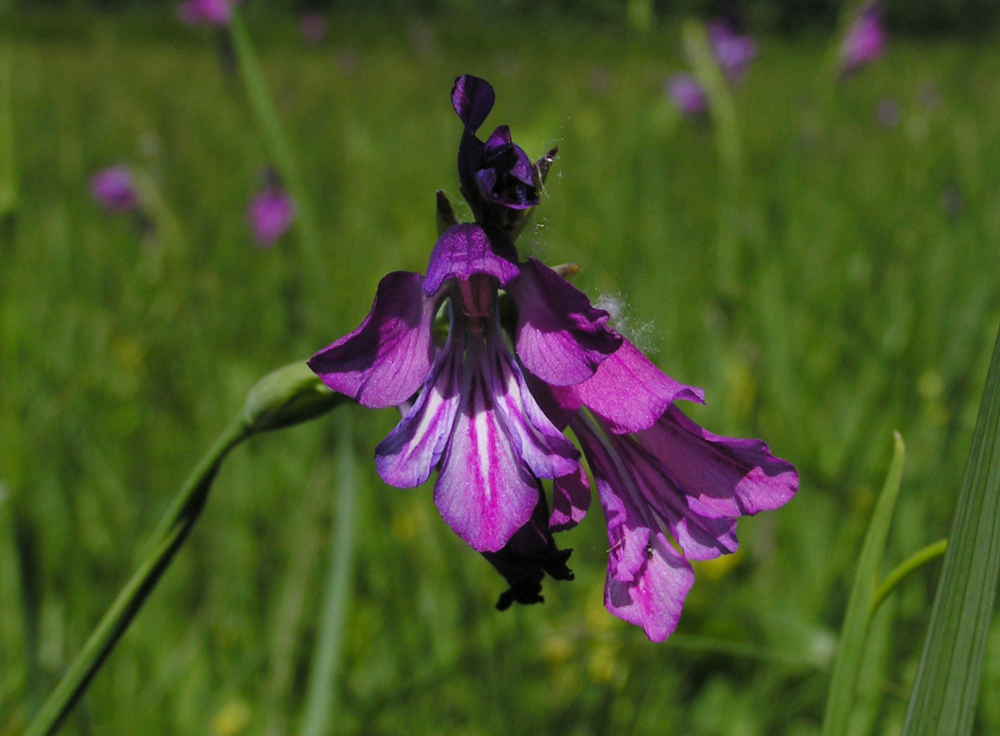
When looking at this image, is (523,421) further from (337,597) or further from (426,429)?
(337,597)

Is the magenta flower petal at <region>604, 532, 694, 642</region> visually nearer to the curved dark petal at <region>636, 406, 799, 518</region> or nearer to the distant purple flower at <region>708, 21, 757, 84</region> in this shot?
the curved dark petal at <region>636, 406, 799, 518</region>

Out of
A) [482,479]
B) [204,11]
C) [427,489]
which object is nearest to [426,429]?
[482,479]

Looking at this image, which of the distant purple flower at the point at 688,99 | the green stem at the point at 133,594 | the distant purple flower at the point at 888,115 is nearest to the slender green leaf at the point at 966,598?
the green stem at the point at 133,594

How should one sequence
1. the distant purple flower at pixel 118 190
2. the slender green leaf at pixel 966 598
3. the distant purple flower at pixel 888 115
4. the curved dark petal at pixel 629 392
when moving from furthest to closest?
the distant purple flower at pixel 888 115
the distant purple flower at pixel 118 190
the curved dark petal at pixel 629 392
the slender green leaf at pixel 966 598

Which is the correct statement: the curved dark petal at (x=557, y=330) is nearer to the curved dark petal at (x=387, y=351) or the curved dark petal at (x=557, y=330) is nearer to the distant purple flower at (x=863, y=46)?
the curved dark petal at (x=387, y=351)

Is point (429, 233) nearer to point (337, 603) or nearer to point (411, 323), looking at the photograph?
point (337, 603)

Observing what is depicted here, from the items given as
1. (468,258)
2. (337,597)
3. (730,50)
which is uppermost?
(730,50)

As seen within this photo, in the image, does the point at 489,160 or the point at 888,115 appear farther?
the point at 888,115
